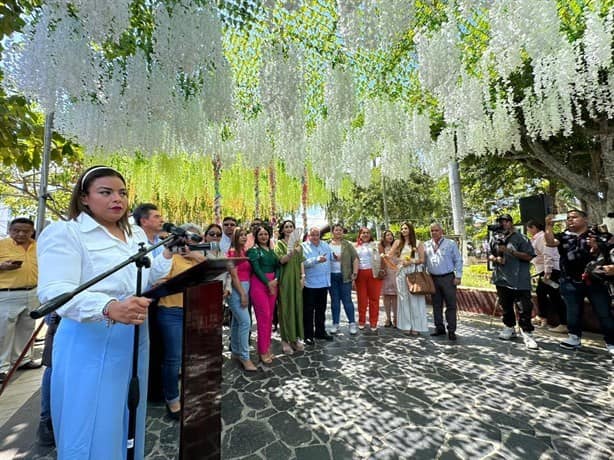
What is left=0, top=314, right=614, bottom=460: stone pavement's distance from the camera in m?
2.25

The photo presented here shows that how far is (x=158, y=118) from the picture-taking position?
13.8 feet

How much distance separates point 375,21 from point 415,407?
4127 mm

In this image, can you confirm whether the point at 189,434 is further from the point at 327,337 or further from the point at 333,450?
the point at 327,337

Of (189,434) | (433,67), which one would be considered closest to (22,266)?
(189,434)

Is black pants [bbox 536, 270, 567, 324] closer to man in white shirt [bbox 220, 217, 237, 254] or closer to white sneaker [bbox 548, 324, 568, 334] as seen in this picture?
white sneaker [bbox 548, 324, 568, 334]

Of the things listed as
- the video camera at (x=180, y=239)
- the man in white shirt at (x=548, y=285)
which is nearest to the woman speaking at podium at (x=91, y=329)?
the video camera at (x=180, y=239)

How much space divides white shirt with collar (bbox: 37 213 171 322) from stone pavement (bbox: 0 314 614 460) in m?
1.78

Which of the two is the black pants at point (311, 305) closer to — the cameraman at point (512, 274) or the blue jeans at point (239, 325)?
the blue jeans at point (239, 325)

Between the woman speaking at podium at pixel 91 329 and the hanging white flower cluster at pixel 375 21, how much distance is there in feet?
10.7

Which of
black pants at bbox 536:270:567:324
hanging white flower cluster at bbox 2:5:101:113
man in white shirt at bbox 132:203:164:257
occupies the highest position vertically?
hanging white flower cluster at bbox 2:5:101:113

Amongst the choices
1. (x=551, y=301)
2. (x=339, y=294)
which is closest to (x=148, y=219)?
(x=339, y=294)

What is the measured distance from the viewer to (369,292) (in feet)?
17.3

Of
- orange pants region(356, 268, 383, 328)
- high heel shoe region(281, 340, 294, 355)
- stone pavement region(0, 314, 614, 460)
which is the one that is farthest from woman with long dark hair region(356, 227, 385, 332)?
high heel shoe region(281, 340, 294, 355)

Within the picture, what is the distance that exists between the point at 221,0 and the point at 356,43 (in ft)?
5.70
